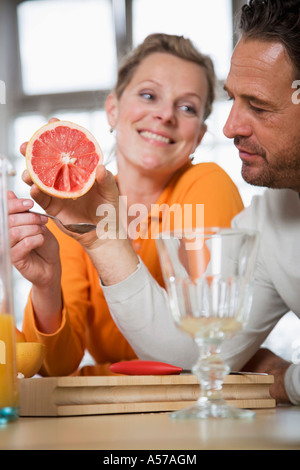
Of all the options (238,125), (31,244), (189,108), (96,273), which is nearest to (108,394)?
(31,244)

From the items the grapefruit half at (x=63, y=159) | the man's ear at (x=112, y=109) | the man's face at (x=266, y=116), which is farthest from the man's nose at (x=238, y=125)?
the man's ear at (x=112, y=109)

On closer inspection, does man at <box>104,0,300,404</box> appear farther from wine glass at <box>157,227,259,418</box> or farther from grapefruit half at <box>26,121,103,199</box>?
wine glass at <box>157,227,259,418</box>

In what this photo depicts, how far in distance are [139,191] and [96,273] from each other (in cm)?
30

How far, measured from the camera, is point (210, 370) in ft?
2.49

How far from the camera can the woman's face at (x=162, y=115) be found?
6.45 ft

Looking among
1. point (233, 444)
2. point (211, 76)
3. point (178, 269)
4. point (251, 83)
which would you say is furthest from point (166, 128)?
point (233, 444)

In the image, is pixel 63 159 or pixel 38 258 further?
pixel 38 258

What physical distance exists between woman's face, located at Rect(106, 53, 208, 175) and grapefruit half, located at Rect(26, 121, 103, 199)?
69cm

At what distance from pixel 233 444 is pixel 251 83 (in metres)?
1.08

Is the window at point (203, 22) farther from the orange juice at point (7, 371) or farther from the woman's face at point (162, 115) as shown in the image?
the orange juice at point (7, 371)

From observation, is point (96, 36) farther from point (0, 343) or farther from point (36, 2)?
point (0, 343)

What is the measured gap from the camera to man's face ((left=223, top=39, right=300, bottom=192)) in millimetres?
1491

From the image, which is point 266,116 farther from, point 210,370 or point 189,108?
point 210,370
